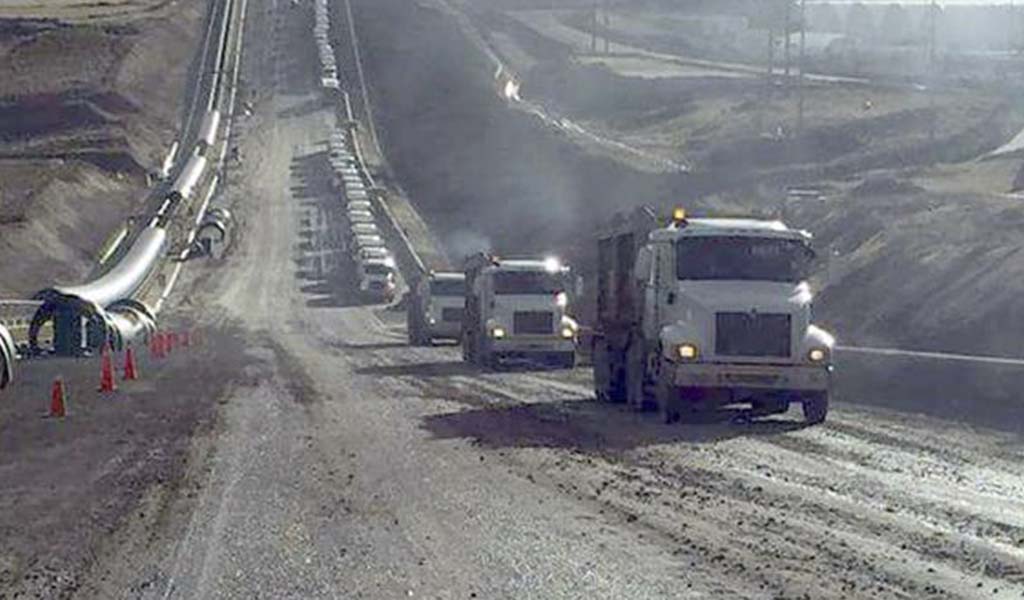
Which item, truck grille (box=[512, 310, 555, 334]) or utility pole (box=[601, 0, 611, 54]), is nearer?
truck grille (box=[512, 310, 555, 334])

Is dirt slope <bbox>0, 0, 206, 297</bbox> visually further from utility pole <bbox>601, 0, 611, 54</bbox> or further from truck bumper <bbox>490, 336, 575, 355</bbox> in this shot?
truck bumper <bbox>490, 336, 575, 355</bbox>

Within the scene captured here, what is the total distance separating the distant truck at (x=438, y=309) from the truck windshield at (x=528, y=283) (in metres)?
11.5

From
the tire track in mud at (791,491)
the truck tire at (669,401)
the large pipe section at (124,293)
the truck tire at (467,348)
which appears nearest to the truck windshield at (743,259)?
the truck tire at (669,401)

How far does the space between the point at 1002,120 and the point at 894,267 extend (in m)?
47.5

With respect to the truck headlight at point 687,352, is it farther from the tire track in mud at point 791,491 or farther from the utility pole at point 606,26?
the utility pole at point 606,26

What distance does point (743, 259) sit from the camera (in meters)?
29.0

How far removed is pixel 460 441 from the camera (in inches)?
1021

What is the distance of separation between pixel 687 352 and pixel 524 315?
18.8 m

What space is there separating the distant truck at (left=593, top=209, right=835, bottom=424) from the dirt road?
629mm

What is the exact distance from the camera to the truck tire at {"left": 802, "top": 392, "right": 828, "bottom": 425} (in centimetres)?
2825

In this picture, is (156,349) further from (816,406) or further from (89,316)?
(816,406)

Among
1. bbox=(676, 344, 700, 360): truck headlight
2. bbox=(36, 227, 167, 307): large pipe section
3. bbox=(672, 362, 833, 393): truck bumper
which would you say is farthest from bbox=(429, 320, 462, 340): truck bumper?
bbox=(672, 362, 833, 393): truck bumper

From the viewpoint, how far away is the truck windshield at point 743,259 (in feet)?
94.8

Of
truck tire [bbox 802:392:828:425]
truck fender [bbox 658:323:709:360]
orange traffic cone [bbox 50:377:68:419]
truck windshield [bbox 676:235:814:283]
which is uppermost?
truck windshield [bbox 676:235:814:283]
